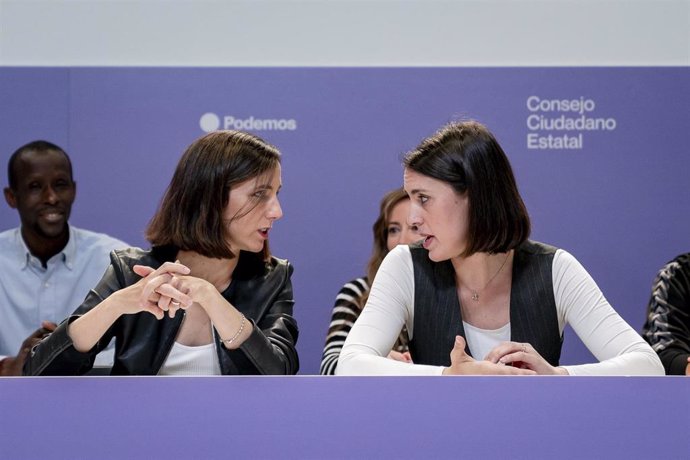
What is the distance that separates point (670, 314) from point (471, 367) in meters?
1.37

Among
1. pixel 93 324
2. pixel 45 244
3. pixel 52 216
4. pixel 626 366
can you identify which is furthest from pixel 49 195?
pixel 626 366

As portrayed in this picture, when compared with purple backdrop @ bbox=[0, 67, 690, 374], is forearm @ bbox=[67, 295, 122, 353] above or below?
below

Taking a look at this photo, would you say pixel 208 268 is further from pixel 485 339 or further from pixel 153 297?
pixel 485 339

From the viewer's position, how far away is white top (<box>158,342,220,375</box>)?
83.1 inches

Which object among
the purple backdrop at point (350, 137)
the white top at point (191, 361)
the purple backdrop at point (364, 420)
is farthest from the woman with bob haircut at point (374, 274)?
the purple backdrop at point (364, 420)

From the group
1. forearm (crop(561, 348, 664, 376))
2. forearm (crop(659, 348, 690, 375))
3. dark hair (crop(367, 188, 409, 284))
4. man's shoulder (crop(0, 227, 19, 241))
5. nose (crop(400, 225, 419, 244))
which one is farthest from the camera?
man's shoulder (crop(0, 227, 19, 241))

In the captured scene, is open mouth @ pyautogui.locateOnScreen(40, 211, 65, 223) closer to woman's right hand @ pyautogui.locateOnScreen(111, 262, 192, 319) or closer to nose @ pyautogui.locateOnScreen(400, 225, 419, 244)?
nose @ pyautogui.locateOnScreen(400, 225, 419, 244)

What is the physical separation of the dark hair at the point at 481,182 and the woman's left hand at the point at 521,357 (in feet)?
1.13

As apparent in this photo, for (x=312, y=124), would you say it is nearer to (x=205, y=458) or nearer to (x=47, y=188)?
(x=47, y=188)

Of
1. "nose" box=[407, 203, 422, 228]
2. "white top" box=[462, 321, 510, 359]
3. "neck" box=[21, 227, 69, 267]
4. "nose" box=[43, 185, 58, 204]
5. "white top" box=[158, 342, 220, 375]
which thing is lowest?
"white top" box=[158, 342, 220, 375]

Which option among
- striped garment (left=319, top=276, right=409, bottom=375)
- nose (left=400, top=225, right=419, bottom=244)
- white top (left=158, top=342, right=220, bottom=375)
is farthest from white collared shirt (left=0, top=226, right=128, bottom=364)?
white top (left=158, top=342, right=220, bottom=375)

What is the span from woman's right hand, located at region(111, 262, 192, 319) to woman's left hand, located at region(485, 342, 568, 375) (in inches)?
25.9

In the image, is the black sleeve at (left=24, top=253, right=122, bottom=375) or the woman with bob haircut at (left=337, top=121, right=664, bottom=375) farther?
the woman with bob haircut at (left=337, top=121, right=664, bottom=375)

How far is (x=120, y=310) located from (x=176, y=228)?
344 mm
